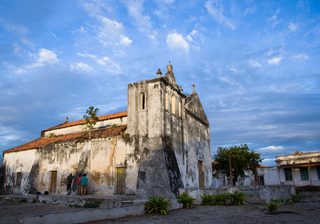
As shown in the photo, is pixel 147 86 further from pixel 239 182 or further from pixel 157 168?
pixel 239 182

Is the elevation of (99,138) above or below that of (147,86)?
below

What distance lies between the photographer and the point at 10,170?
78.8 feet

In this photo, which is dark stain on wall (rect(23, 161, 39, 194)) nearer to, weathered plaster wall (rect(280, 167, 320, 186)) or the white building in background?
the white building in background

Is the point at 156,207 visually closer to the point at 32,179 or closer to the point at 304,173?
the point at 32,179

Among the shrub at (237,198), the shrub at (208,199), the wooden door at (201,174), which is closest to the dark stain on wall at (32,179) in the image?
the wooden door at (201,174)

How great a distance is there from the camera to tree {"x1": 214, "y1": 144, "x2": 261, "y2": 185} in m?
33.8

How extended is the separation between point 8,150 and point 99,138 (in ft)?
39.9

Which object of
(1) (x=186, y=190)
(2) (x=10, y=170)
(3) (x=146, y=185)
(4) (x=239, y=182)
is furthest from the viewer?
(4) (x=239, y=182)

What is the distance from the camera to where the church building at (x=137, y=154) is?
15.9 m

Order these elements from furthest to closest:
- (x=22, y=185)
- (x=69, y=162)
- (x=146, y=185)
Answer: (x=22, y=185)
(x=69, y=162)
(x=146, y=185)

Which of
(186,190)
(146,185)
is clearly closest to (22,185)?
(146,185)

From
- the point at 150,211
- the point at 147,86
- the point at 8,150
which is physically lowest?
the point at 150,211

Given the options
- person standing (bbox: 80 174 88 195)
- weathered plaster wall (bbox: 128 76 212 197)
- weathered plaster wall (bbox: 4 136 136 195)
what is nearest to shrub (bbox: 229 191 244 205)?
weathered plaster wall (bbox: 128 76 212 197)

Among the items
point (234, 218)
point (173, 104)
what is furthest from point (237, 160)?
point (234, 218)
